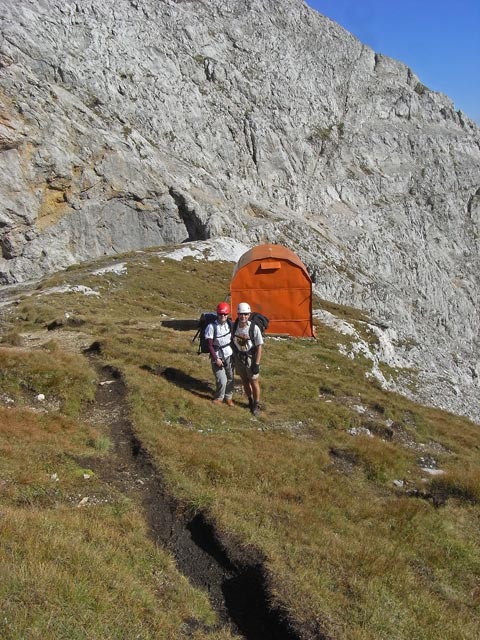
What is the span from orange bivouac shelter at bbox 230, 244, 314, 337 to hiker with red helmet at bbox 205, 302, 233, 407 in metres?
12.9

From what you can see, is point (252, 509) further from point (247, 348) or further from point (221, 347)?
point (221, 347)

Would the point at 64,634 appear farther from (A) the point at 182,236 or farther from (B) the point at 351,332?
(A) the point at 182,236

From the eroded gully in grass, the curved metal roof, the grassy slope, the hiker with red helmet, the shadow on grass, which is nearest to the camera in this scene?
the grassy slope

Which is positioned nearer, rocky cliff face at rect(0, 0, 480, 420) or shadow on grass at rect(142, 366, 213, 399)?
shadow on grass at rect(142, 366, 213, 399)

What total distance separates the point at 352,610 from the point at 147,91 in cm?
7206

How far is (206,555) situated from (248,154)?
7271cm

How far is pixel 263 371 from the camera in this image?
746 inches

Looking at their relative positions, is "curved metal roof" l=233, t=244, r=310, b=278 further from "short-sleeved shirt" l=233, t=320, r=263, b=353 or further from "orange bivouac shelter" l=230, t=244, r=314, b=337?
"short-sleeved shirt" l=233, t=320, r=263, b=353

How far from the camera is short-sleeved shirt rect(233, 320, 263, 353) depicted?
13461mm

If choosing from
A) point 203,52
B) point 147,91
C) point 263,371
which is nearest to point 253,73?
point 203,52

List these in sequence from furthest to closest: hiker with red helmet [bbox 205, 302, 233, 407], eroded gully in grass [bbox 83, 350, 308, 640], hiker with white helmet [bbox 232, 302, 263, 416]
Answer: hiker with red helmet [bbox 205, 302, 233, 407], hiker with white helmet [bbox 232, 302, 263, 416], eroded gully in grass [bbox 83, 350, 308, 640]

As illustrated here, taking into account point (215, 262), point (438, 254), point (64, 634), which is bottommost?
point (64, 634)

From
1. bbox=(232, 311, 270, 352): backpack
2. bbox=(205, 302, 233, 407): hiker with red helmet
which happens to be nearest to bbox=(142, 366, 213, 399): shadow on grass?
bbox=(205, 302, 233, 407): hiker with red helmet

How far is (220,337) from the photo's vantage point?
1380 centimetres
